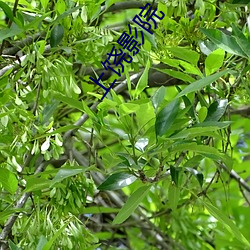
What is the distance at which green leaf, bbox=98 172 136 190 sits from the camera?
0.81 m

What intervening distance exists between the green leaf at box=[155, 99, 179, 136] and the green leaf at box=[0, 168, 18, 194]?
0.19 meters

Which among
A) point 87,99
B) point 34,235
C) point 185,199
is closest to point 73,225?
point 34,235

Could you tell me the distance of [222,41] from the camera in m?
0.82

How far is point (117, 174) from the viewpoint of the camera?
2.69 ft

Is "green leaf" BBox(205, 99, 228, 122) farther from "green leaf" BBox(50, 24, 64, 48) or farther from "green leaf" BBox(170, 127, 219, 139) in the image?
"green leaf" BBox(50, 24, 64, 48)

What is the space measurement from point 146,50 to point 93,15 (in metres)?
0.10

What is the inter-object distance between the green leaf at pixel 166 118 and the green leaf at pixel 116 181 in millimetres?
77

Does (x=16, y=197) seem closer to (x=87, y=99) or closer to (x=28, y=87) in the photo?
(x=28, y=87)

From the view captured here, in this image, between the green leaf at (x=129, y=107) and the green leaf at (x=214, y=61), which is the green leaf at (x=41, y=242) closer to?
the green leaf at (x=129, y=107)

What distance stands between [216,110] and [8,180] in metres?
0.28

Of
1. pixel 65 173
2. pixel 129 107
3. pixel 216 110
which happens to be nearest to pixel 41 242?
pixel 65 173

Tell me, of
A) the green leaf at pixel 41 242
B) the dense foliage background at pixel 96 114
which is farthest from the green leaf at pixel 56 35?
the green leaf at pixel 41 242

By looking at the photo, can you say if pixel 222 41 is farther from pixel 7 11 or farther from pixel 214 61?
pixel 7 11

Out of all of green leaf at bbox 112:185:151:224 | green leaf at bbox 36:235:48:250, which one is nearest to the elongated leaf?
green leaf at bbox 112:185:151:224
